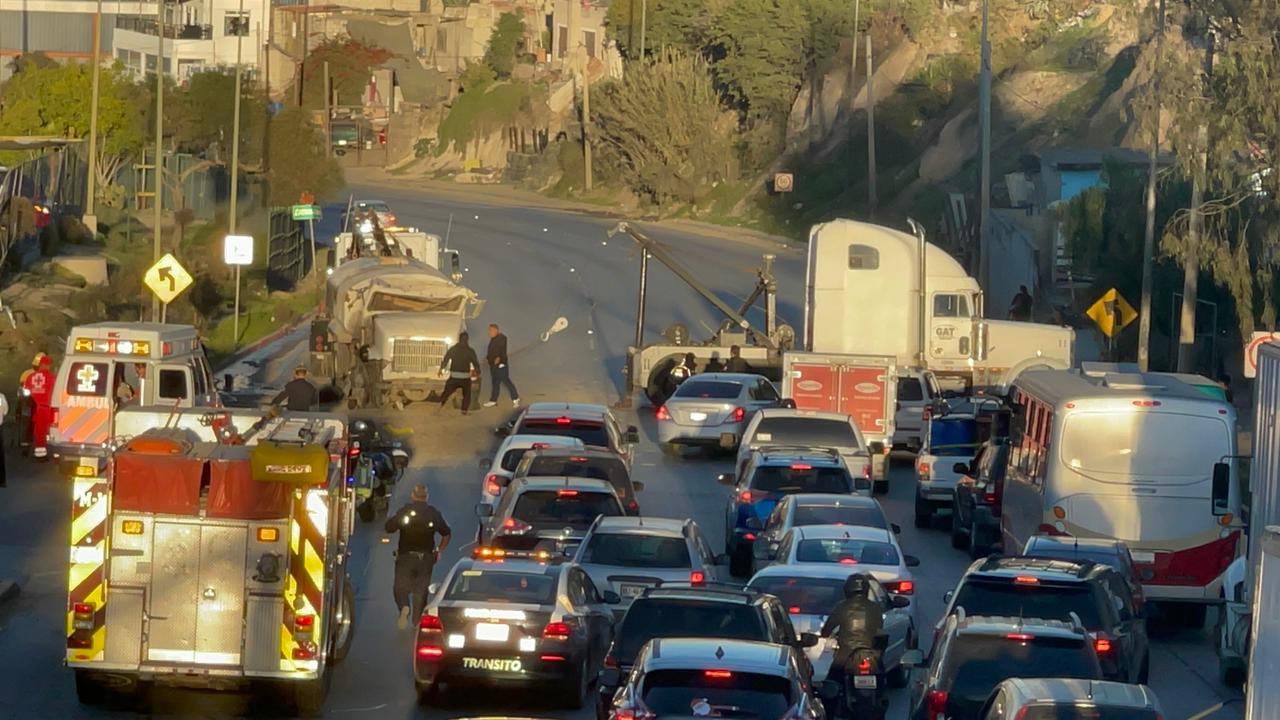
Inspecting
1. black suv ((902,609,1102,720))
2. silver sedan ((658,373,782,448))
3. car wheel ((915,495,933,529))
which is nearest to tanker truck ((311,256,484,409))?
silver sedan ((658,373,782,448))

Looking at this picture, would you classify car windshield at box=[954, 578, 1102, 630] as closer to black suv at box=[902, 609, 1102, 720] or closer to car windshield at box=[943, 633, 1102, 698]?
black suv at box=[902, 609, 1102, 720]

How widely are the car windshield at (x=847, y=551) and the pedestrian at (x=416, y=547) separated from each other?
3.65m

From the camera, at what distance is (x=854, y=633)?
50.2ft

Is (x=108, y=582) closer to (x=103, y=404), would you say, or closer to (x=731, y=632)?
(x=731, y=632)

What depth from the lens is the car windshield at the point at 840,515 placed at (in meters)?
21.9

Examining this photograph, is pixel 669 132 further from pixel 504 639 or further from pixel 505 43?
pixel 504 639

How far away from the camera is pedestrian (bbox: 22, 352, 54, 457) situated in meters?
29.6

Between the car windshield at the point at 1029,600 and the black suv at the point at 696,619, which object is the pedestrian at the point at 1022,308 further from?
the black suv at the point at 696,619

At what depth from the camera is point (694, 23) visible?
10944 centimetres

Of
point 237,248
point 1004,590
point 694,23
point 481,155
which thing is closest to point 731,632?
point 1004,590

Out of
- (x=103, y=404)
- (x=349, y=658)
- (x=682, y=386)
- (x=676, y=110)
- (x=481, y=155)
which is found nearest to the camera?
(x=349, y=658)

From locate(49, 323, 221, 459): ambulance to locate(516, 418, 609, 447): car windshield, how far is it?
456cm

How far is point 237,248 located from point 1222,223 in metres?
21.5

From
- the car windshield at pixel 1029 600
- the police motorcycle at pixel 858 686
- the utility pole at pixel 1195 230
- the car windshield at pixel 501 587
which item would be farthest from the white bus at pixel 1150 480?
the utility pole at pixel 1195 230
